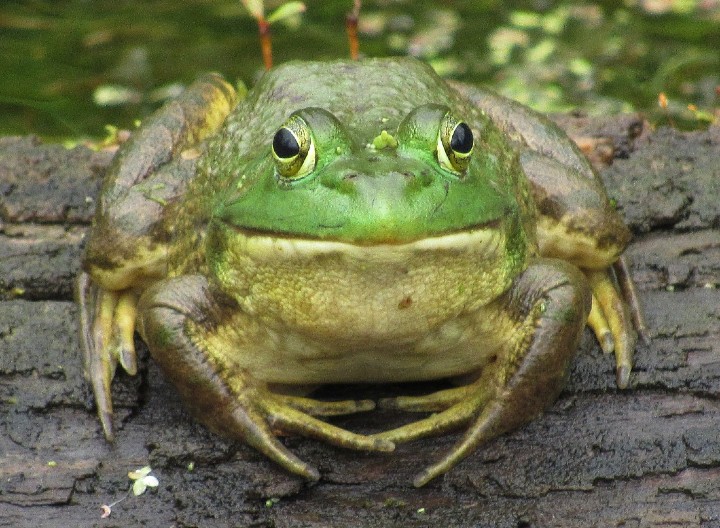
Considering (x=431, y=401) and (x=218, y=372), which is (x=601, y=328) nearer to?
(x=431, y=401)

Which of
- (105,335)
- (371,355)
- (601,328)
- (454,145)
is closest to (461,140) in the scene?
(454,145)

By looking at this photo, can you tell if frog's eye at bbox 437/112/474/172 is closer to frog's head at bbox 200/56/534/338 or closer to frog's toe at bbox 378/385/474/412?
frog's head at bbox 200/56/534/338

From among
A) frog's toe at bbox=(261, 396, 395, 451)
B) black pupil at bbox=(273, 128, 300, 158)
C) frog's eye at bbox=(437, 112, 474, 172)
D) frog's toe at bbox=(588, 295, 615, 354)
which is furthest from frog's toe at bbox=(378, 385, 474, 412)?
black pupil at bbox=(273, 128, 300, 158)

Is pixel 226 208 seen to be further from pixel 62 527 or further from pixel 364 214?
pixel 62 527

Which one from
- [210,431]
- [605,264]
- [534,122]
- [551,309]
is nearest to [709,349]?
[605,264]

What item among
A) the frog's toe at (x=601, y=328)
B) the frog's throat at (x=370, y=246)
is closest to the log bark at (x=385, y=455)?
the frog's toe at (x=601, y=328)

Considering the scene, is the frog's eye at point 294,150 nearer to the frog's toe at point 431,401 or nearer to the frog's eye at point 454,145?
the frog's eye at point 454,145
